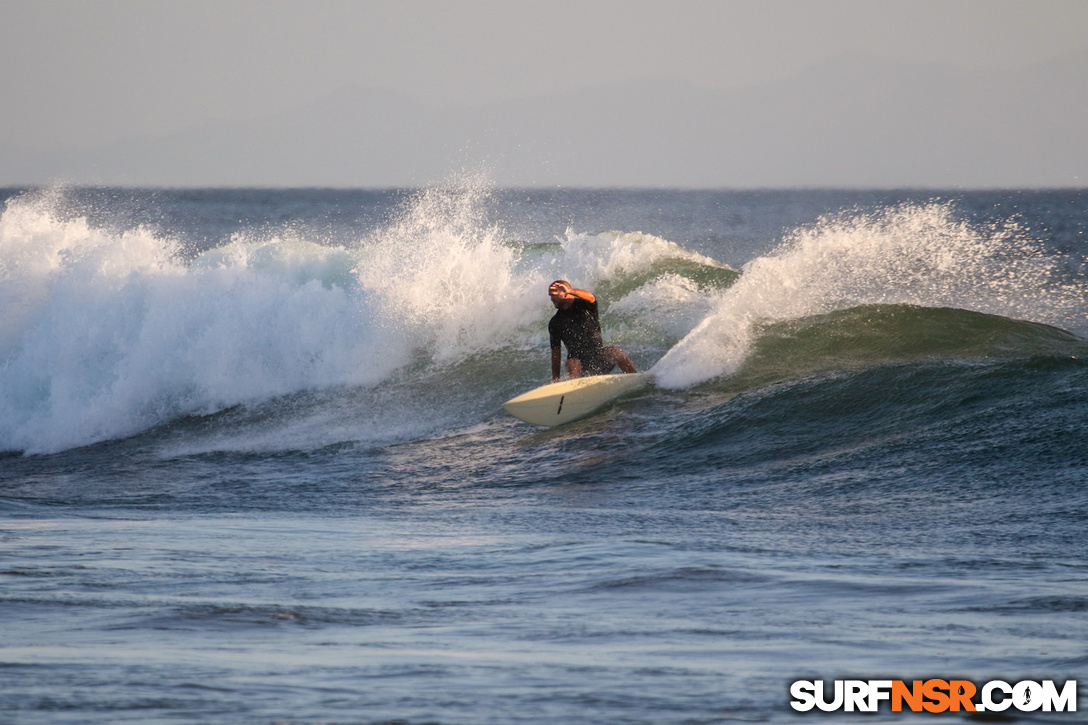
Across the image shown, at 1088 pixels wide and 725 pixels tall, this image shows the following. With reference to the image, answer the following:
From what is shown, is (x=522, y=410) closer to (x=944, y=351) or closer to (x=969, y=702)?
(x=944, y=351)

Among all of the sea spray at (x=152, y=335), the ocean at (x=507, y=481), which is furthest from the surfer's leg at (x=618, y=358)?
the sea spray at (x=152, y=335)

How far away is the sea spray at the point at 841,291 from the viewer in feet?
37.7

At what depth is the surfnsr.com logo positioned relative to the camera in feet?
10.0

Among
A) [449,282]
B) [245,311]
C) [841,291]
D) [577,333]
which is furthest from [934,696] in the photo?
[245,311]

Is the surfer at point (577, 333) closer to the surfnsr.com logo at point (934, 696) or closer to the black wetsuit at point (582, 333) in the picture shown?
the black wetsuit at point (582, 333)

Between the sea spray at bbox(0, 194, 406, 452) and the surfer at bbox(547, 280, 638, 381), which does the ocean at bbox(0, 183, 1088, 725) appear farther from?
the surfer at bbox(547, 280, 638, 381)

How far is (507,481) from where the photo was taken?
357 inches

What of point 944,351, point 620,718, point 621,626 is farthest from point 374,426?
point 620,718

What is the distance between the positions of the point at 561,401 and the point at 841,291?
452cm

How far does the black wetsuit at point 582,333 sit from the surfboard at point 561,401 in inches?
14.2

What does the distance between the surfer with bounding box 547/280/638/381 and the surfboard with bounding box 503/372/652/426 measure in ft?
0.99

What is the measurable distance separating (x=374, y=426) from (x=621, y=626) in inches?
301

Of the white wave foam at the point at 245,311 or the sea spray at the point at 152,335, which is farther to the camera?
the white wave foam at the point at 245,311

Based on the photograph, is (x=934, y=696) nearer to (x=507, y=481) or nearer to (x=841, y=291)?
(x=507, y=481)
